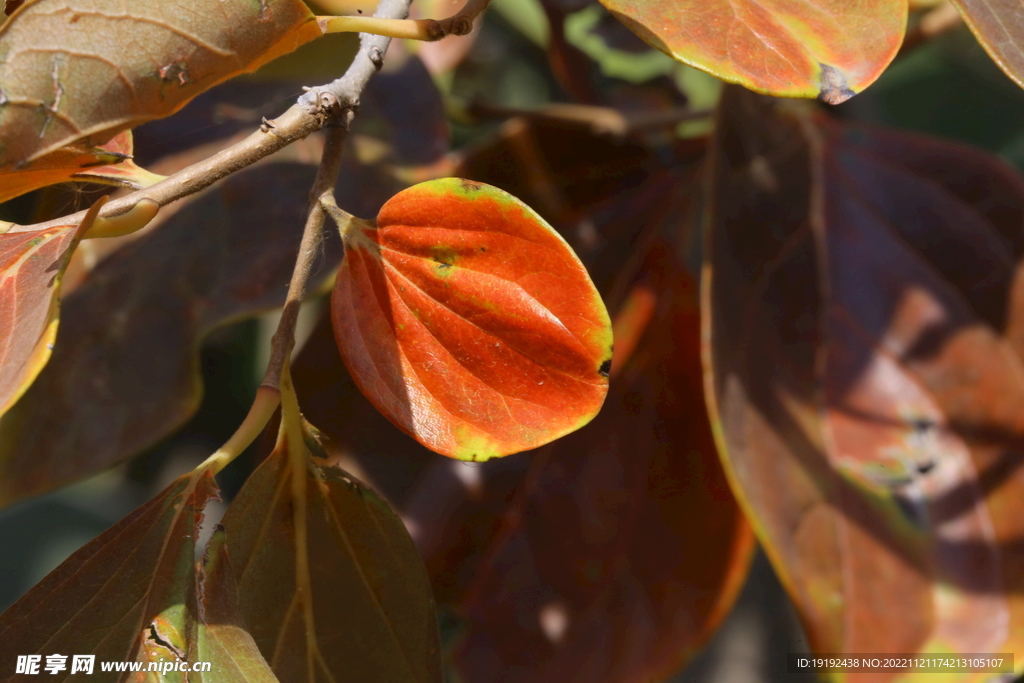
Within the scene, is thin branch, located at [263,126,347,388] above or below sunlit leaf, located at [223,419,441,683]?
above

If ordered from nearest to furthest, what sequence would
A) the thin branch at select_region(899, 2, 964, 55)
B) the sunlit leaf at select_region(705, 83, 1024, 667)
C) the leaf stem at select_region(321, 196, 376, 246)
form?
the leaf stem at select_region(321, 196, 376, 246) < the sunlit leaf at select_region(705, 83, 1024, 667) < the thin branch at select_region(899, 2, 964, 55)

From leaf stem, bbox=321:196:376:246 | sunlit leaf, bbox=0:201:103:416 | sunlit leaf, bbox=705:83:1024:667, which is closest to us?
sunlit leaf, bbox=0:201:103:416

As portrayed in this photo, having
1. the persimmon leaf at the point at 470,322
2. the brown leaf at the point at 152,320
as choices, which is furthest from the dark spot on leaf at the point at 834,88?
the brown leaf at the point at 152,320

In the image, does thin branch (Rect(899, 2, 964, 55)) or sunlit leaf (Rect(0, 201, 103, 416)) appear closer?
sunlit leaf (Rect(0, 201, 103, 416))

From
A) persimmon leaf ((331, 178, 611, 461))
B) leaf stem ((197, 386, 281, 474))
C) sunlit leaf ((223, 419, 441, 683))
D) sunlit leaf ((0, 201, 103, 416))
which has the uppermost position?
sunlit leaf ((0, 201, 103, 416))

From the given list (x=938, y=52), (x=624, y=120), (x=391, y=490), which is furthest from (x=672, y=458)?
(x=938, y=52)

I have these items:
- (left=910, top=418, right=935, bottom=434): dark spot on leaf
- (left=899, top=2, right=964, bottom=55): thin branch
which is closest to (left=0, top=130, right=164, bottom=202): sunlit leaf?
(left=910, top=418, right=935, bottom=434): dark spot on leaf

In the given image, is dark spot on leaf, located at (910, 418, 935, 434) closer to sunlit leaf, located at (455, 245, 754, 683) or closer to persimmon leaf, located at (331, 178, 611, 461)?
sunlit leaf, located at (455, 245, 754, 683)
